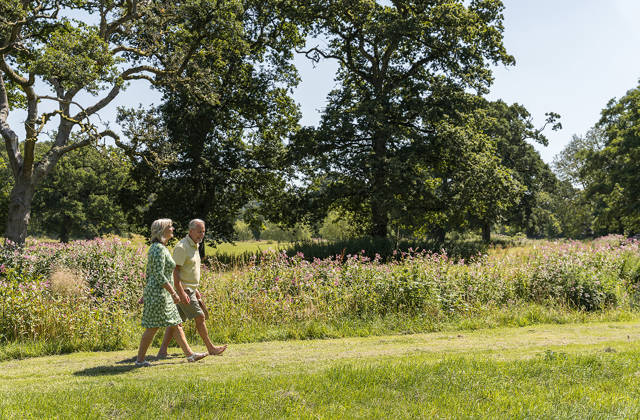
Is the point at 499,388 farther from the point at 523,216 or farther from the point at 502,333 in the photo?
the point at 523,216

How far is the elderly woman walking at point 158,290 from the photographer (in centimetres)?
603

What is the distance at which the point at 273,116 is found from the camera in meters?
27.2

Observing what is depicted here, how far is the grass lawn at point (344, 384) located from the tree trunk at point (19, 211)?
12193mm

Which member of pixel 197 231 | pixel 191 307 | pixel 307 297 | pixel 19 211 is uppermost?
pixel 19 211

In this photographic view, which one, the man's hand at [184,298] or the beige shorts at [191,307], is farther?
the beige shorts at [191,307]

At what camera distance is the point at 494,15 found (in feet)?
78.0

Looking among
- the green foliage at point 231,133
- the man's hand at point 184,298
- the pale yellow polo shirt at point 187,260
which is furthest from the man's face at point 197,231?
the green foliage at point 231,133

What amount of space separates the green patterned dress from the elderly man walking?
0.59 feet

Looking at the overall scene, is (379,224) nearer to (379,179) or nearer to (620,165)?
(379,179)

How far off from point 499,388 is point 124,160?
18.0 metres

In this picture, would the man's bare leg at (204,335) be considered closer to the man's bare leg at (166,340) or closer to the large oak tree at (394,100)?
the man's bare leg at (166,340)

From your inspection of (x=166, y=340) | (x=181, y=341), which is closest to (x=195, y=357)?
(x=181, y=341)

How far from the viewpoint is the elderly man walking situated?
20.7ft

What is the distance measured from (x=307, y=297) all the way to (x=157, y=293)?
3.58m
